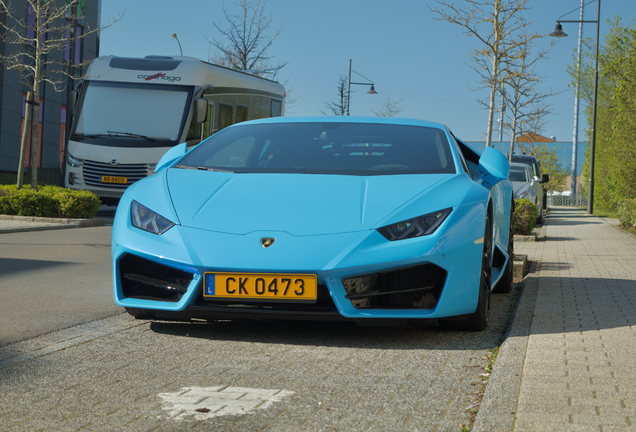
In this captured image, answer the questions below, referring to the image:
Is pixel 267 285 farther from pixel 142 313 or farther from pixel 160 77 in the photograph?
pixel 160 77

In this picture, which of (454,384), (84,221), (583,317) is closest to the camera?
(454,384)

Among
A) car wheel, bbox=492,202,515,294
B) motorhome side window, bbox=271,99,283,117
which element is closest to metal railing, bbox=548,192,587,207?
motorhome side window, bbox=271,99,283,117

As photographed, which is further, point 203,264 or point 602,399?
point 203,264

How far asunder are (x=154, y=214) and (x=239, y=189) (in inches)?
20.5

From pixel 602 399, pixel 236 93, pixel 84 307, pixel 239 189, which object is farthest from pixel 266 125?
pixel 236 93

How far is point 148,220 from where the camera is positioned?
4.30 metres

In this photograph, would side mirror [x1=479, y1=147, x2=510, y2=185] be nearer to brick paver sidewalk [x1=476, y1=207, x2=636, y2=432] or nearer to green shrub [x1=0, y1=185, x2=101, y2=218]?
brick paver sidewalk [x1=476, y1=207, x2=636, y2=432]

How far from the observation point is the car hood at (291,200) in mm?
4105

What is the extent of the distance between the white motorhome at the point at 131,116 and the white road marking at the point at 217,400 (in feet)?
41.8

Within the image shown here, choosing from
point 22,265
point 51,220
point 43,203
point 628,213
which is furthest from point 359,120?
point 628,213

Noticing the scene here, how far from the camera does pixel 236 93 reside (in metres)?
17.1

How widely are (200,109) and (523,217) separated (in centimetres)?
679

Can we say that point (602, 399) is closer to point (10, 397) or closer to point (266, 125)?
point (10, 397)

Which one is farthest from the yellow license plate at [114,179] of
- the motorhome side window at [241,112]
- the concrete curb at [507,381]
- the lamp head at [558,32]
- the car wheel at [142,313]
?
the lamp head at [558,32]
